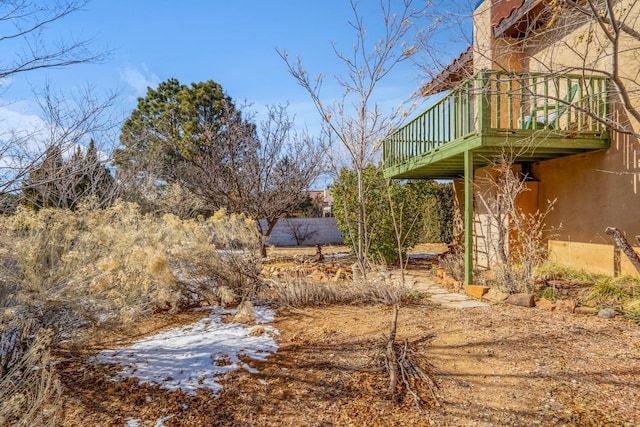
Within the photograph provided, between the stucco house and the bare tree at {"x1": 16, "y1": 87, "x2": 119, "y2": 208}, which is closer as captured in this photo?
the bare tree at {"x1": 16, "y1": 87, "x2": 119, "y2": 208}

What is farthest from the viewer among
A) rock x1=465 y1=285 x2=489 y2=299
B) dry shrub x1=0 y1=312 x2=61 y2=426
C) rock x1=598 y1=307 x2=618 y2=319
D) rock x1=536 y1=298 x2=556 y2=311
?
rock x1=465 y1=285 x2=489 y2=299

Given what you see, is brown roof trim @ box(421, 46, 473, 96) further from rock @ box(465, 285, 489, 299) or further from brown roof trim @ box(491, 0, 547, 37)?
rock @ box(465, 285, 489, 299)

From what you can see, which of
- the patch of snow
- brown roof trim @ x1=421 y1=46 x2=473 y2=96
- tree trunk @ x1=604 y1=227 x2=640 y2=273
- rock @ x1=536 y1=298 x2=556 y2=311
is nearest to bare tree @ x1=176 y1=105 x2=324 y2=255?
brown roof trim @ x1=421 y1=46 x2=473 y2=96

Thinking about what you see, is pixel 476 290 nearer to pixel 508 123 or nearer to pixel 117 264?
Answer: pixel 508 123

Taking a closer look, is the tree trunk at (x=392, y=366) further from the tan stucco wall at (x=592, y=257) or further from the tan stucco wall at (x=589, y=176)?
the tan stucco wall at (x=592, y=257)

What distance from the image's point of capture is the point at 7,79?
3.58m

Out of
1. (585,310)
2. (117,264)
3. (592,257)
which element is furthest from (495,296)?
(117,264)

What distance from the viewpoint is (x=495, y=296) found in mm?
5020

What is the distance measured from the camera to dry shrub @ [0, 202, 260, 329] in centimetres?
328

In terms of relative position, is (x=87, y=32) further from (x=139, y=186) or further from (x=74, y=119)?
(x=139, y=186)

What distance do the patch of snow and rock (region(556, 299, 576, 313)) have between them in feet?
11.5

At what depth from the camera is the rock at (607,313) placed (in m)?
4.07

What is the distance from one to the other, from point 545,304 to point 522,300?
0.84 feet

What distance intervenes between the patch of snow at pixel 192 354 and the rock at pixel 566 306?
3.51 metres
